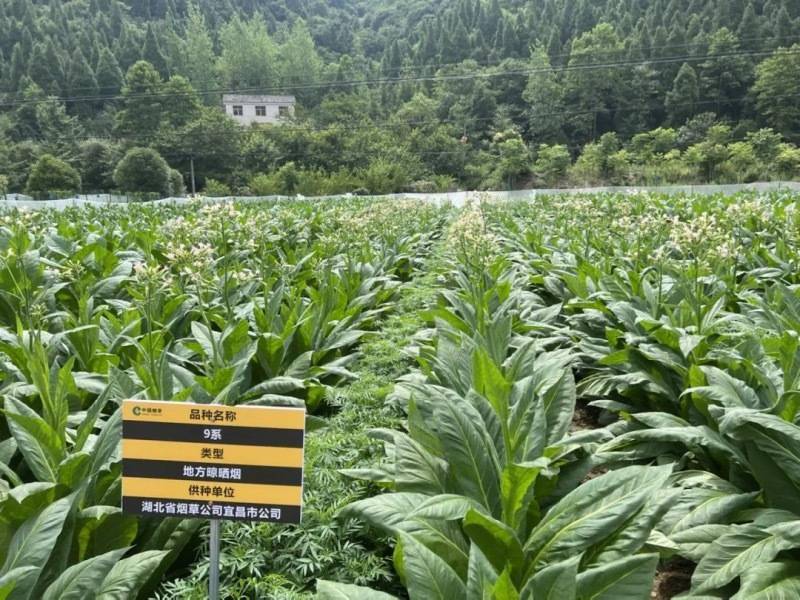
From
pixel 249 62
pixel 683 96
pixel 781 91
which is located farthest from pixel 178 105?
pixel 781 91

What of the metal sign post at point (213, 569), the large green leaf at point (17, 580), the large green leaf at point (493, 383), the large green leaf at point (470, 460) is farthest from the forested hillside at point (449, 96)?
the large green leaf at point (17, 580)

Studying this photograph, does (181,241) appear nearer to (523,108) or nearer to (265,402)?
(265,402)

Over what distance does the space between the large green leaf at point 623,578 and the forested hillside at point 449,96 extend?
49206 millimetres

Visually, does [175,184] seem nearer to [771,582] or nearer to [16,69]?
[16,69]

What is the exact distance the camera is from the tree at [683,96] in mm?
73137

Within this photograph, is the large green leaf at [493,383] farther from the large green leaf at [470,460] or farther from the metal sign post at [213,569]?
the metal sign post at [213,569]

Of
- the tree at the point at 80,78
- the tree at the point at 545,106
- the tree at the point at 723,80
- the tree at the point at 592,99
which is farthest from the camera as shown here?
the tree at the point at 80,78

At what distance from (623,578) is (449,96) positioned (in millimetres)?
86311

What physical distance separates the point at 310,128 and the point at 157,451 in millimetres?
73755

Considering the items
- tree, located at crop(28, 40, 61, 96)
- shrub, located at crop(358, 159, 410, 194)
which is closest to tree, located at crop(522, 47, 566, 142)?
shrub, located at crop(358, 159, 410, 194)

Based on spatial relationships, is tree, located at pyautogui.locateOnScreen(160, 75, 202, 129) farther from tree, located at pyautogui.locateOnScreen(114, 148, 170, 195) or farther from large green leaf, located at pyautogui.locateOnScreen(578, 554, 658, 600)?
large green leaf, located at pyautogui.locateOnScreen(578, 554, 658, 600)

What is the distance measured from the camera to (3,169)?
62.4 m

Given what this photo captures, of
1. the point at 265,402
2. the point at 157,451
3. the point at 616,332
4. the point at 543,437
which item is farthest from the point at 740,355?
the point at 157,451

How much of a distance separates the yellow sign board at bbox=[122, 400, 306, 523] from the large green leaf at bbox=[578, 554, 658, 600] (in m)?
0.88
